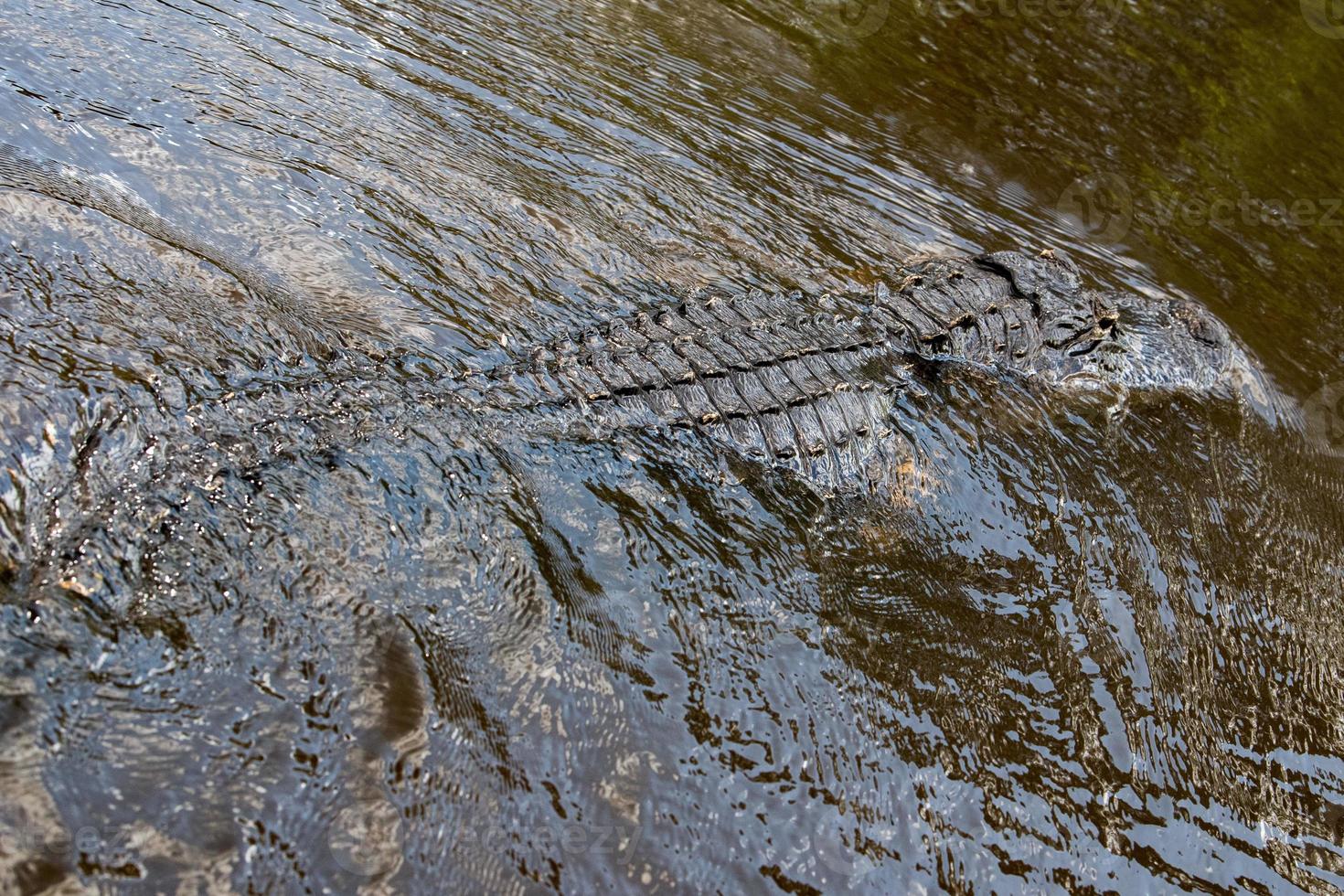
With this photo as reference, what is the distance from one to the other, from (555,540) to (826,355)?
1.69 m

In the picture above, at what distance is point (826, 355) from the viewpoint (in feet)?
14.9

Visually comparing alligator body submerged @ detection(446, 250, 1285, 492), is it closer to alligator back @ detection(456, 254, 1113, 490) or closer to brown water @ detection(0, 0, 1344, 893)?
alligator back @ detection(456, 254, 1113, 490)

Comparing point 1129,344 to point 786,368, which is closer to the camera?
point 786,368

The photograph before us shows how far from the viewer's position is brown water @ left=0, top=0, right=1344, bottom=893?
283cm

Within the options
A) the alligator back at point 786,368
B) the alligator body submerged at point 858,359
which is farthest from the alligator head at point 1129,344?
the alligator back at point 786,368

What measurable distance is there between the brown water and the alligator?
156mm

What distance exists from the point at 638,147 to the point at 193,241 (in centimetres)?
253

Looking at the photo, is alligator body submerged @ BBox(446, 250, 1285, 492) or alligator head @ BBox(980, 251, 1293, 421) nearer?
alligator body submerged @ BBox(446, 250, 1285, 492)

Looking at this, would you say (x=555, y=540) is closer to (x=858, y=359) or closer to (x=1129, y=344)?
(x=858, y=359)

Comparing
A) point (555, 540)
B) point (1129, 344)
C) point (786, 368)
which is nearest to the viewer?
point (555, 540)

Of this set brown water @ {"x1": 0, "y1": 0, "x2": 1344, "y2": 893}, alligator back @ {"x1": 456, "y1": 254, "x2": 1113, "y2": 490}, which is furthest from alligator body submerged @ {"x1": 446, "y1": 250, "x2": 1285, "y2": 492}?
brown water @ {"x1": 0, "y1": 0, "x2": 1344, "y2": 893}

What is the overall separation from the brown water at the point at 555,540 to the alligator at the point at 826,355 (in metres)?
0.16

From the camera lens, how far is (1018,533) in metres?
4.32

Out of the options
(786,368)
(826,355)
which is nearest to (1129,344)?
(826,355)
